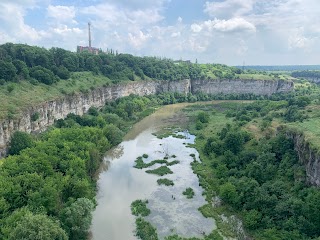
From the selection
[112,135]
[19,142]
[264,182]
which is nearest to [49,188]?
[19,142]

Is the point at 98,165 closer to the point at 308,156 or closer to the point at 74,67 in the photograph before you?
the point at 308,156

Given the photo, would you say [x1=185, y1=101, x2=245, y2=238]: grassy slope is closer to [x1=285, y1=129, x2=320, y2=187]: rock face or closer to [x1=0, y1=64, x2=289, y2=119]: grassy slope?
[x1=285, y1=129, x2=320, y2=187]: rock face

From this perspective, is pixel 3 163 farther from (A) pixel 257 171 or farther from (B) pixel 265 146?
(B) pixel 265 146

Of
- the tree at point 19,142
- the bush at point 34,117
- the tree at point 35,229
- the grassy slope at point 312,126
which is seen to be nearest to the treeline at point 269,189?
the grassy slope at point 312,126

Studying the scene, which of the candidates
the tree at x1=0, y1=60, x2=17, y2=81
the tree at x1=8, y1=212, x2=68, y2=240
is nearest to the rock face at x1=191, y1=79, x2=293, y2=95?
the tree at x1=0, y1=60, x2=17, y2=81

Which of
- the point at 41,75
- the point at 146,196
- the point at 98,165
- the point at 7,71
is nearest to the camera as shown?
the point at 146,196

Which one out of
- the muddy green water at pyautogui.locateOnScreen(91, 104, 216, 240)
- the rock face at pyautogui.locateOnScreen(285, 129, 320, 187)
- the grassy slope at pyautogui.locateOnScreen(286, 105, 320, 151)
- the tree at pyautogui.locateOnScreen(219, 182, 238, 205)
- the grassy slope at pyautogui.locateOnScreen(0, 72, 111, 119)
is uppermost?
the grassy slope at pyautogui.locateOnScreen(0, 72, 111, 119)
